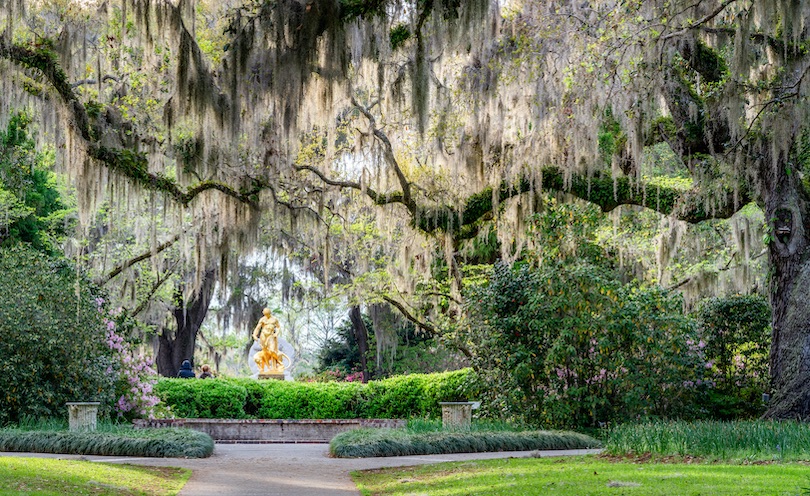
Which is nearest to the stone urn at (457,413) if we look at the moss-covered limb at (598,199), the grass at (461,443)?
the grass at (461,443)

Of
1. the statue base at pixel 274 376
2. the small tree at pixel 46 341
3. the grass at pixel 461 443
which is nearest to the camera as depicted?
the grass at pixel 461 443

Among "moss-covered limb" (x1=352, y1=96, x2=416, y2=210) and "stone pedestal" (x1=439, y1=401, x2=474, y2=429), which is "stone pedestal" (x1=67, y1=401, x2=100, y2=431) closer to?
Result: "stone pedestal" (x1=439, y1=401, x2=474, y2=429)

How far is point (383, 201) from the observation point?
17.2m

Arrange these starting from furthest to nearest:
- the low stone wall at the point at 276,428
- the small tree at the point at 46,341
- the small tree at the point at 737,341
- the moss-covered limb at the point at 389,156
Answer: the low stone wall at the point at 276,428 < the moss-covered limb at the point at 389,156 < the small tree at the point at 737,341 < the small tree at the point at 46,341

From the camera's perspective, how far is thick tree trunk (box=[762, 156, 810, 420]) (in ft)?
43.6

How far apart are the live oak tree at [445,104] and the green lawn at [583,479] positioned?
507 centimetres

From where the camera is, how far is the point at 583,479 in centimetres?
807

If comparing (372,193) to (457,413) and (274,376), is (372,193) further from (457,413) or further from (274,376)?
(274,376)

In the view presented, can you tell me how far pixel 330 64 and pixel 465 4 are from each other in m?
1.97

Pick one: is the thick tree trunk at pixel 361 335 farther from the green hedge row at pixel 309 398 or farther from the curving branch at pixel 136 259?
the curving branch at pixel 136 259

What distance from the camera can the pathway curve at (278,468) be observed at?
28.4 feet

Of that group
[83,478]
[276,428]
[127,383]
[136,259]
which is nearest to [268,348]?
[136,259]

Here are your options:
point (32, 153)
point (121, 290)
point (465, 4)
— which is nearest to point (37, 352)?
point (32, 153)

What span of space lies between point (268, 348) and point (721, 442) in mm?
16769
